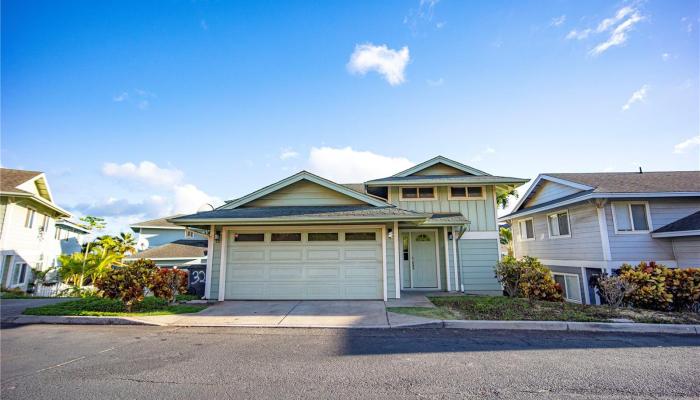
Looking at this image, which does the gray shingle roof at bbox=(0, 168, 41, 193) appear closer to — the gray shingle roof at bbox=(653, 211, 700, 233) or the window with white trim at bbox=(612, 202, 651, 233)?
the window with white trim at bbox=(612, 202, 651, 233)

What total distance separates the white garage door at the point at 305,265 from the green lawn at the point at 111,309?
163 cm

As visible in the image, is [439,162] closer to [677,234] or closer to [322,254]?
[322,254]

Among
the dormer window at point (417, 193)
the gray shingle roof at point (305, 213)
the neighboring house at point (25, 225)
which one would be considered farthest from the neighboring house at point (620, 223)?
the neighboring house at point (25, 225)

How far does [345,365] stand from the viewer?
4.44 m

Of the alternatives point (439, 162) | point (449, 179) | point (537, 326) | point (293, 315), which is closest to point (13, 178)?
point (293, 315)

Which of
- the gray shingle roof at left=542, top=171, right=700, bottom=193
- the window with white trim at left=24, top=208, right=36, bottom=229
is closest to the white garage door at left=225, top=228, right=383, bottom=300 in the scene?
the gray shingle roof at left=542, top=171, right=700, bottom=193

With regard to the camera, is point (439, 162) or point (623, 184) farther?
point (439, 162)

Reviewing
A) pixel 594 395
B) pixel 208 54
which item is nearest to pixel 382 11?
pixel 208 54

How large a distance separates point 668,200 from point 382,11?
12504mm

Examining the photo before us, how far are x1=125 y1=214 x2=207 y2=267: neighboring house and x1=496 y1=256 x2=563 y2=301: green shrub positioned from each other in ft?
56.6

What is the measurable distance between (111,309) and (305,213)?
5681 mm

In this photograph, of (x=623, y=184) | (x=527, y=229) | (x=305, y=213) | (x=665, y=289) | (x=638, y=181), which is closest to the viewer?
(x=665, y=289)

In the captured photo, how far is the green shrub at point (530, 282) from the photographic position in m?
9.24

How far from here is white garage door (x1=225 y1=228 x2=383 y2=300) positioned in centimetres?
977
